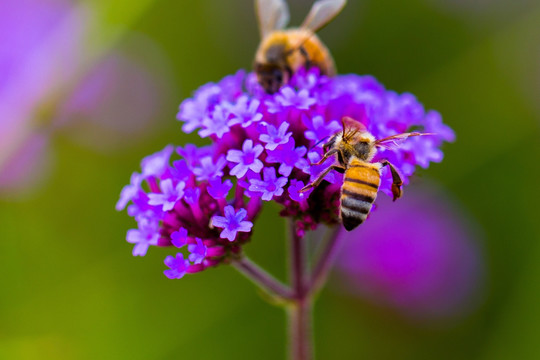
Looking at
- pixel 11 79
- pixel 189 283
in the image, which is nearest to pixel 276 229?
pixel 189 283

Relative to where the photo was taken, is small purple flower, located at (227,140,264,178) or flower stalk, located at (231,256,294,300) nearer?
small purple flower, located at (227,140,264,178)

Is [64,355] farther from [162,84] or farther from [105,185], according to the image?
[162,84]

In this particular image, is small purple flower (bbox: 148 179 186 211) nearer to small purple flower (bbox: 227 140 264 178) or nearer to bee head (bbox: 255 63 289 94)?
small purple flower (bbox: 227 140 264 178)

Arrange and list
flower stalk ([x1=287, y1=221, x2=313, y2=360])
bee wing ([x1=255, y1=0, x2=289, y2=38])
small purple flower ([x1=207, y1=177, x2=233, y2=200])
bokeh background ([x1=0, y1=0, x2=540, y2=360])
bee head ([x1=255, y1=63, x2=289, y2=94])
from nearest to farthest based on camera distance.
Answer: small purple flower ([x1=207, y1=177, x2=233, y2=200]), flower stalk ([x1=287, y1=221, x2=313, y2=360]), bee head ([x1=255, y1=63, x2=289, y2=94]), bee wing ([x1=255, y1=0, x2=289, y2=38]), bokeh background ([x1=0, y1=0, x2=540, y2=360])

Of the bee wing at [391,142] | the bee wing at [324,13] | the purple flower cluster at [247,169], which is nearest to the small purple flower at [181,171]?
the purple flower cluster at [247,169]

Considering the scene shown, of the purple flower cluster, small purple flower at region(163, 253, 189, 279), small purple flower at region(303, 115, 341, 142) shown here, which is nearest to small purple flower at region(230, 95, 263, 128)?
the purple flower cluster
